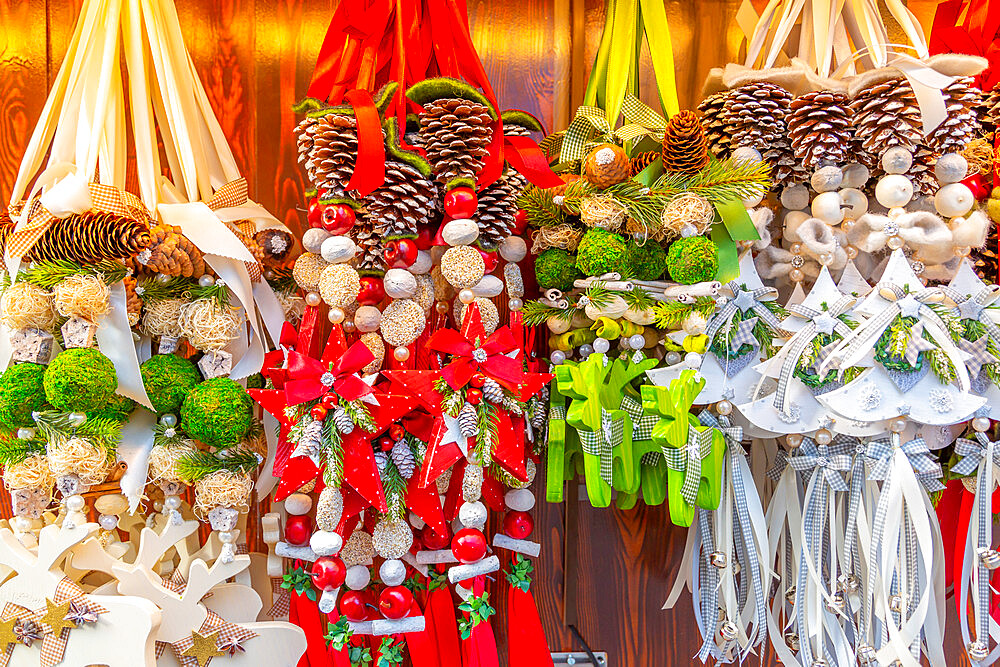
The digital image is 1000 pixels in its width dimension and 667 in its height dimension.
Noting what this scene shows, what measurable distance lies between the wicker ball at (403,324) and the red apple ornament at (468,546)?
8.3 inches

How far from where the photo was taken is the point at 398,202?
764 mm

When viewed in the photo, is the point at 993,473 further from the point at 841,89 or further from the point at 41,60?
the point at 41,60

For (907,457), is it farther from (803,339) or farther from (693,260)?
(693,260)

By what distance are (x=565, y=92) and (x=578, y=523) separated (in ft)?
1.99

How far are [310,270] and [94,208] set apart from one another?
23 centimetres

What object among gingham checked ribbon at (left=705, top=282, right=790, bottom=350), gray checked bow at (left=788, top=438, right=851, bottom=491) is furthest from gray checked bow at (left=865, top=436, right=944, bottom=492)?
gingham checked ribbon at (left=705, top=282, right=790, bottom=350)

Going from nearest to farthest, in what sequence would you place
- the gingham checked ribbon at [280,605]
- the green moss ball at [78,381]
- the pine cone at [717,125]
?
the green moss ball at [78,381]
the pine cone at [717,125]
the gingham checked ribbon at [280,605]

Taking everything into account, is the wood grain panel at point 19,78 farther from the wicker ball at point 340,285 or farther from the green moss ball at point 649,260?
the green moss ball at point 649,260

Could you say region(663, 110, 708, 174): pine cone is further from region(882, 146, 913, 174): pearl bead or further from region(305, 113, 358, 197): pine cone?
region(305, 113, 358, 197): pine cone

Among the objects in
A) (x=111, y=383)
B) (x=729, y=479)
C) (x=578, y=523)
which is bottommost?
(x=578, y=523)

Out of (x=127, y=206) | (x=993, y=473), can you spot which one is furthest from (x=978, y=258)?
(x=127, y=206)

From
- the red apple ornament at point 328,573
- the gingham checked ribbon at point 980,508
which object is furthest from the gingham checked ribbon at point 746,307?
the red apple ornament at point 328,573

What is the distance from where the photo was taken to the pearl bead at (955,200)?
0.81 m

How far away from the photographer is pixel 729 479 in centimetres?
86
